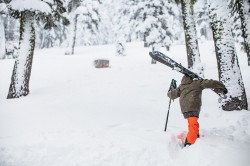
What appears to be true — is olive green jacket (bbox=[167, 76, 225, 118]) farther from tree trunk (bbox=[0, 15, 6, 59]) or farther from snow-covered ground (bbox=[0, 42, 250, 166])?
tree trunk (bbox=[0, 15, 6, 59])

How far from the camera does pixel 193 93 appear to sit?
5.27 m

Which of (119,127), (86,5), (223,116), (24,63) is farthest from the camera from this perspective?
(86,5)

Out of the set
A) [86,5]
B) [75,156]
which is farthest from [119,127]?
[86,5]

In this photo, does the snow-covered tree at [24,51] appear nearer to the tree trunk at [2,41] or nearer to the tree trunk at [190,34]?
the tree trunk at [190,34]

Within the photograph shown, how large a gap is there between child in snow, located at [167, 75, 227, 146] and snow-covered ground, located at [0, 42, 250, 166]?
0.29m

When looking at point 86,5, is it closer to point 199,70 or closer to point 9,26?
point 9,26

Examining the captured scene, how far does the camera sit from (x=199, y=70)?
36.8 ft

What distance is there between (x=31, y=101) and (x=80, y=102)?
2027mm

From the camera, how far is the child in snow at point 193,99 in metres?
5.07

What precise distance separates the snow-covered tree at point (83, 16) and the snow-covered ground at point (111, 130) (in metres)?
16.0

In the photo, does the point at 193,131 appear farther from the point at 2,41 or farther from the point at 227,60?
the point at 2,41

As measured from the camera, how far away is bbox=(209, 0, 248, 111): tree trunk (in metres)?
7.51

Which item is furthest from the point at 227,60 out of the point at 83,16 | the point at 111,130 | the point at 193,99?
the point at 83,16

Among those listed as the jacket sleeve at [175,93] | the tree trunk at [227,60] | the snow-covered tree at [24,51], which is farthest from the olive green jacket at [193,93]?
the snow-covered tree at [24,51]
